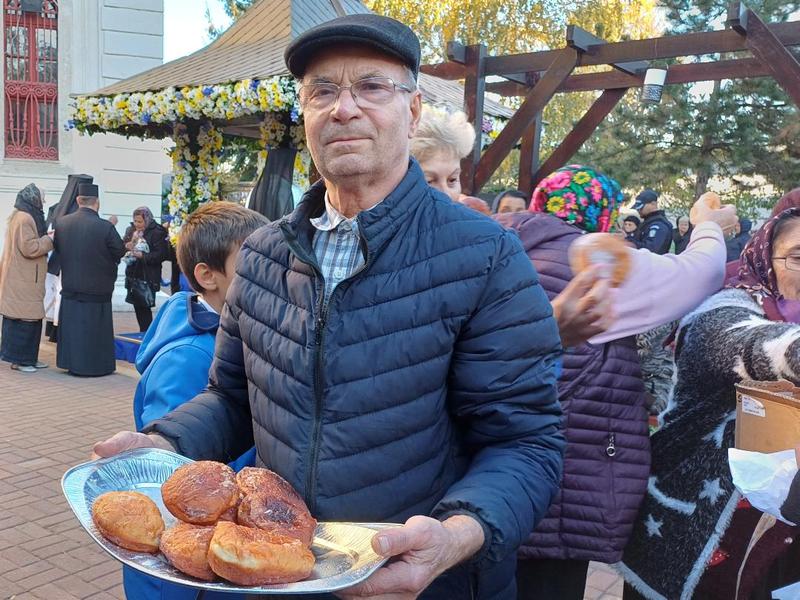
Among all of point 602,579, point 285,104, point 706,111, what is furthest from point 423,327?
point 706,111

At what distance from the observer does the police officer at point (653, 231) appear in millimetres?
7520

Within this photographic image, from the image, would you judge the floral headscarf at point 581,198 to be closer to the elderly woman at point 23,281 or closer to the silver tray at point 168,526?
the silver tray at point 168,526

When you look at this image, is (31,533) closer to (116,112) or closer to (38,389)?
(38,389)

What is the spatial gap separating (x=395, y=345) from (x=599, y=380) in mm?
1050

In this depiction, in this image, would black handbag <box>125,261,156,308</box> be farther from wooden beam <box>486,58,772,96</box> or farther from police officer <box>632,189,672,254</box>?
police officer <box>632,189,672,254</box>

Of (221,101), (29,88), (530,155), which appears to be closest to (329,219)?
(221,101)

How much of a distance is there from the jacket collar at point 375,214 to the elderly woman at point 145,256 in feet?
26.6

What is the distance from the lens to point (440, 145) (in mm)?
2672

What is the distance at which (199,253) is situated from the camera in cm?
242

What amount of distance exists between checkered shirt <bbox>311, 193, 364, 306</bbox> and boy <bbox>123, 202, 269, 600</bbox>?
0.75 metres

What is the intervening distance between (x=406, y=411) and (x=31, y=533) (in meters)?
3.70

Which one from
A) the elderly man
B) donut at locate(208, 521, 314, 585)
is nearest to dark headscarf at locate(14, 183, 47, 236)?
the elderly man

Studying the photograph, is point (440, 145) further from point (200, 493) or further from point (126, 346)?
point (126, 346)

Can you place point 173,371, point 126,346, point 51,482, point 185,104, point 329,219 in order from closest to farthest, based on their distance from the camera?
point 329,219 → point 173,371 → point 51,482 → point 185,104 → point 126,346
